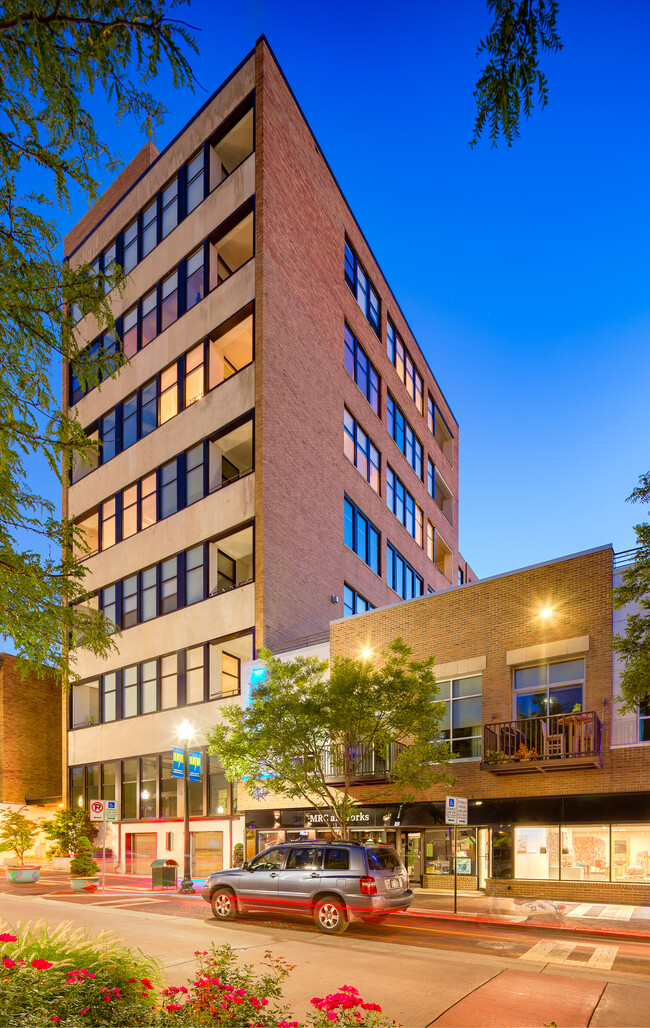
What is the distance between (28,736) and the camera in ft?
158

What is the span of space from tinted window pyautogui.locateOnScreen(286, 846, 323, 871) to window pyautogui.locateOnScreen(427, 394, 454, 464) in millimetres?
43047

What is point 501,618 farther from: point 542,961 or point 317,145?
point 317,145

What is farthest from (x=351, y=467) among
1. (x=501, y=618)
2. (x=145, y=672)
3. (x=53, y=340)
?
(x=53, y=340)

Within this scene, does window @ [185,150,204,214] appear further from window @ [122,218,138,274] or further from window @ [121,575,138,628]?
window @ [121,575,138,628]

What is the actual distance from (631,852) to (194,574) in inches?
798

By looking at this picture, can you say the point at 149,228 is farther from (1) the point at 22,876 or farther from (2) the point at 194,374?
(1) the point at 22,876

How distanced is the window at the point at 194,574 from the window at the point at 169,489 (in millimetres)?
2542

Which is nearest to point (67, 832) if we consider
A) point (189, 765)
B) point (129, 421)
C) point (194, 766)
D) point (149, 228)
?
point (194, 766)

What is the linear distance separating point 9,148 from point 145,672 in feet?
105

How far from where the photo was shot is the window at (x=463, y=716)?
24141 mm

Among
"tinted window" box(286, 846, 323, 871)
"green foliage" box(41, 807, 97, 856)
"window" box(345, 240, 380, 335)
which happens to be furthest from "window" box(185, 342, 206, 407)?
"tinted window" box(286, 846, 323, 871)

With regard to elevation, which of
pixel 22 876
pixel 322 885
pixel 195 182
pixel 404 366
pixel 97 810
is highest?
pixel 195 182

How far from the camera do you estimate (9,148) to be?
22.0 ft

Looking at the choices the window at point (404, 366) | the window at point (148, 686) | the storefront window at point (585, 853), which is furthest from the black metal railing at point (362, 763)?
the window at point (404, 366)
